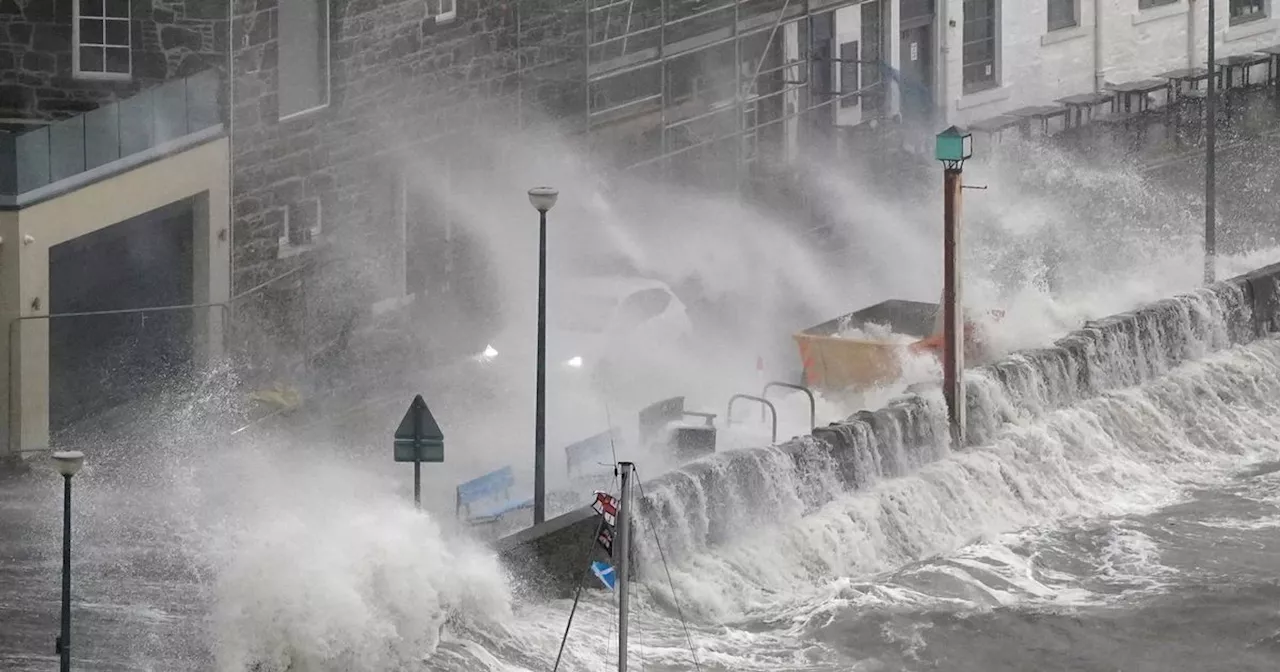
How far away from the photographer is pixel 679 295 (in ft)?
127

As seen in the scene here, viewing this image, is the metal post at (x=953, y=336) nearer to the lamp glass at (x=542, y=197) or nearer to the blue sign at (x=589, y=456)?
the blue sign at (x=589, y=456)

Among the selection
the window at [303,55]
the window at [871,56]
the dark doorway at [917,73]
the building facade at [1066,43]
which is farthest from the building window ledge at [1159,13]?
the window at [303,55]

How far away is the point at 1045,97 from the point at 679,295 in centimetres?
1146

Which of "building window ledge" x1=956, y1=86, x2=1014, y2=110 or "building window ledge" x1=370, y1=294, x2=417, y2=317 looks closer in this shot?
"building window ledge" x1=370, y1=294, x2=417, y2=317

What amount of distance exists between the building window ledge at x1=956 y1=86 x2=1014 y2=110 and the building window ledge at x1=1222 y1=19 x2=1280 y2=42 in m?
7.61

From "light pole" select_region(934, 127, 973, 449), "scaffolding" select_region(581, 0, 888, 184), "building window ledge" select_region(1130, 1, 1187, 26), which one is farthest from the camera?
"building window ledge" select_region(1130, 1, 1187, 26)

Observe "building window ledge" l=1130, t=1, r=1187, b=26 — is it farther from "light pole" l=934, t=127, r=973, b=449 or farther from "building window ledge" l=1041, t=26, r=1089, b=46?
"light pole" l=934, t=127, r=973, b=449

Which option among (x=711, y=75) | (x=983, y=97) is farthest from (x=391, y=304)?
(x=983, y=97)

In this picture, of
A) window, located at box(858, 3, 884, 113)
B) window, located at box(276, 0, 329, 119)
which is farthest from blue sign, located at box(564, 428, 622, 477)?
window, located at box(858, 3, 884, 113)

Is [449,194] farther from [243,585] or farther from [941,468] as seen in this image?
[243,585]

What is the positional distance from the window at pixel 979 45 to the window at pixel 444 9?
39.3ft

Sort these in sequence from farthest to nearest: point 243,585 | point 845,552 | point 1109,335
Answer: point 1109,335 < point 845,552 < point 243,585

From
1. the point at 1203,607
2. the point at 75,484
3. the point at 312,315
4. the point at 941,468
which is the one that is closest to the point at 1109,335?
the point at 941,468

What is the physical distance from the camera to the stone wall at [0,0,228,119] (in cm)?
3152
